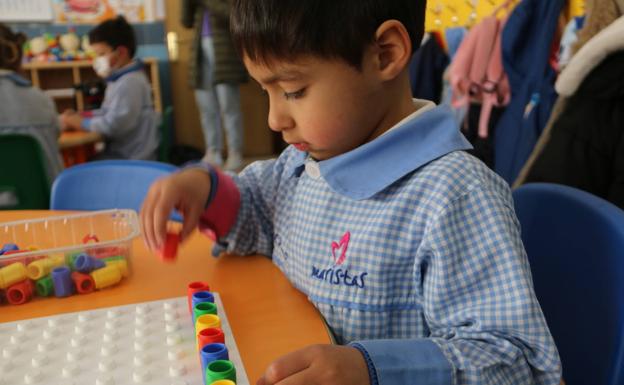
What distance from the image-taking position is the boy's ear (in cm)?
61

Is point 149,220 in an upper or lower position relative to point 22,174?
upper

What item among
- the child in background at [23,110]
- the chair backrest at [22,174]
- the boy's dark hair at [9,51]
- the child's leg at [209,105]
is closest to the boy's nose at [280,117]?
the chair backrest at [22,174]

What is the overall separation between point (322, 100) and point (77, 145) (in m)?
1.75

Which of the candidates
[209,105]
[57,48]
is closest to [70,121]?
[209,105]

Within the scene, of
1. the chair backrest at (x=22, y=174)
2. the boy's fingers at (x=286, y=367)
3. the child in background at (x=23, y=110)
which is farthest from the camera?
the child in background at (x=23, y=110)

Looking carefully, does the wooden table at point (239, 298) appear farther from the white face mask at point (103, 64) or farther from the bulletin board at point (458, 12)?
the white face mask at point (103, 64)

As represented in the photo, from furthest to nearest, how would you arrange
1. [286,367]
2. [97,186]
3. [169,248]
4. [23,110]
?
[23,110]
[97,186]
[169,248]
[286,367]

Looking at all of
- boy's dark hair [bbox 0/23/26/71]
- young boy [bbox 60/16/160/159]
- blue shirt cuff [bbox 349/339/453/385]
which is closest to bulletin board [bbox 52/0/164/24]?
young boy [bbox 60/16/160/159]

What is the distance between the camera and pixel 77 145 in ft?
6.97

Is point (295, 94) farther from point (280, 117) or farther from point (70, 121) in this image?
point (70, 121)

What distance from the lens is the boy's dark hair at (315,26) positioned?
1.94ft

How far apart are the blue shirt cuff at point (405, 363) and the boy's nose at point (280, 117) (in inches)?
10.6

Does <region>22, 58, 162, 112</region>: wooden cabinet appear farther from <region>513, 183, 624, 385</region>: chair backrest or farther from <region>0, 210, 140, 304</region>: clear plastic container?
<region>513, 183, 624, 385</region>: chair backrest

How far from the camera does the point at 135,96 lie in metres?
2.44
